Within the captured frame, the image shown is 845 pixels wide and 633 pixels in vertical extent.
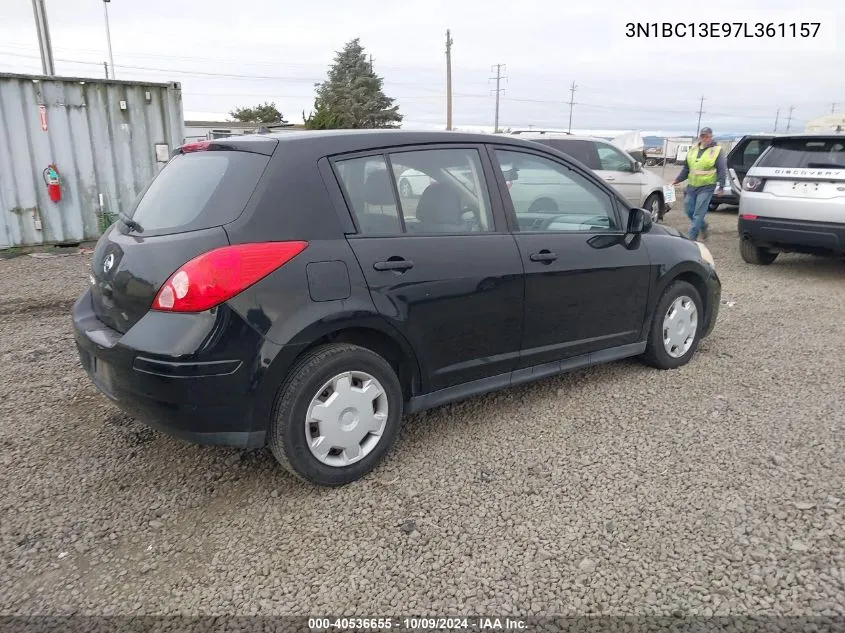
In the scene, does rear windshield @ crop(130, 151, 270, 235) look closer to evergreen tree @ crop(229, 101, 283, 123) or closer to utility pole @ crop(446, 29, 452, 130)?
utility pole @ crop(446, 29, 452, 130)

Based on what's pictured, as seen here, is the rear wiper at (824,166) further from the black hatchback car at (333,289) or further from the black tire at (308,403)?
the black tire at (308,403)

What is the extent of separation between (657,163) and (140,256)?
53422 millimetres

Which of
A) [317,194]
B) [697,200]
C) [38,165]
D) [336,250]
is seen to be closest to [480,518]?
[336,250]

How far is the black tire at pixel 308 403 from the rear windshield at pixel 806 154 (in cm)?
623

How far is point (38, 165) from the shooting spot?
8766 mm

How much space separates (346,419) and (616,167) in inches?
396

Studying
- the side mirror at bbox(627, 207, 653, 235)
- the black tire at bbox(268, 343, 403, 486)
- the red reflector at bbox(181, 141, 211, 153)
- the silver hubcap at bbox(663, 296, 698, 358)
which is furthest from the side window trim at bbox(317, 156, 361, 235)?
the silver hubcap at bbox(663, 296, 698, 358)

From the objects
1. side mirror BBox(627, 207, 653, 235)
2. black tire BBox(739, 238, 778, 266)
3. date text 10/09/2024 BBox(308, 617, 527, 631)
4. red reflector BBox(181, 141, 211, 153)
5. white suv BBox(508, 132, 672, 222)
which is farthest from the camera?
white suv BBox(508, 132, 672, 222)

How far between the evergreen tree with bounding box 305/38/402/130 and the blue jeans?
45.1m

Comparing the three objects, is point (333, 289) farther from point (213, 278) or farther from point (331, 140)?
point (331, 140)

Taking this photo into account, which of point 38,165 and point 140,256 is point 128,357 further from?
point 38,165

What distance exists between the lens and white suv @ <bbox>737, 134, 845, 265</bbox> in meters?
6.79

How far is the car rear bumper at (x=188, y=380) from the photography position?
8.51ft

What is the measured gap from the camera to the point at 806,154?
7176 millimetres
